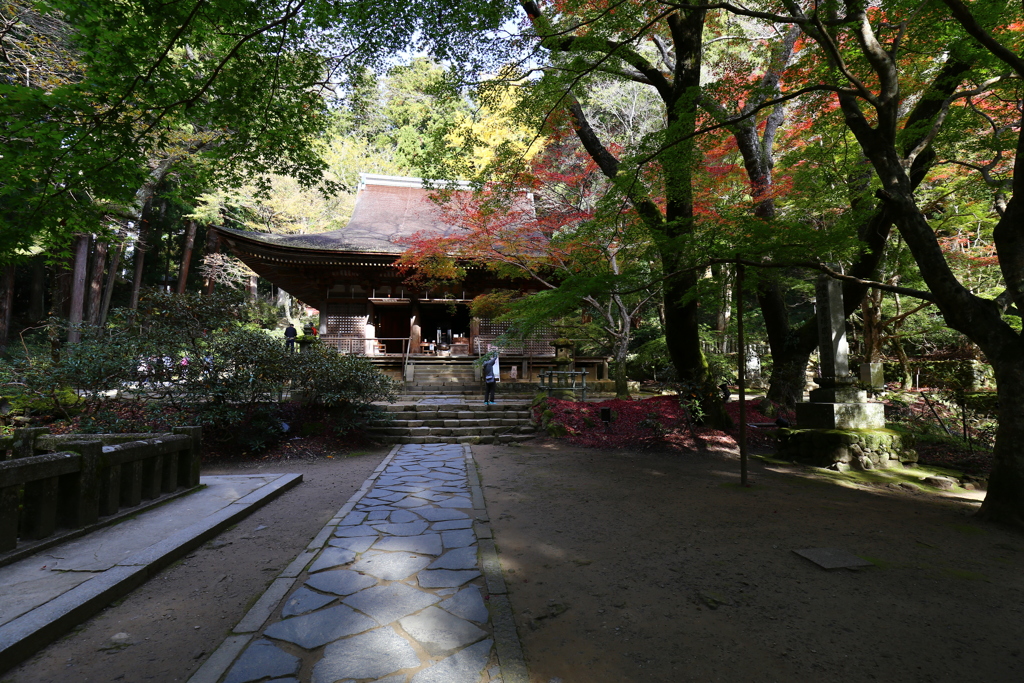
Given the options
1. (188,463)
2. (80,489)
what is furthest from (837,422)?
(80,489)

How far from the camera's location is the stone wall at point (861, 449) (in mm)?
6859

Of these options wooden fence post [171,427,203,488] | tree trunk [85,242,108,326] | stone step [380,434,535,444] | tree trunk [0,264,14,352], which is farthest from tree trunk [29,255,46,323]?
wooden fence post [171,427,203,488]

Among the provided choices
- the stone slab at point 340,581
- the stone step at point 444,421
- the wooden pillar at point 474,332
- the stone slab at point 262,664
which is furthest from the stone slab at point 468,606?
the wooden pillar at point 474,332

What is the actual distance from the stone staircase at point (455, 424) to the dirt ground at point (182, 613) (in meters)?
4.35

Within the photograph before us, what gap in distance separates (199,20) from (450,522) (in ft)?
19.0

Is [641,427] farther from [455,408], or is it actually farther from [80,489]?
[80,489]

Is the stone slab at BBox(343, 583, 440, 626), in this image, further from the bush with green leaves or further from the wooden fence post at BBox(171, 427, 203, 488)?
the bush with green leaves

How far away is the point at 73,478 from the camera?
3.51 metres

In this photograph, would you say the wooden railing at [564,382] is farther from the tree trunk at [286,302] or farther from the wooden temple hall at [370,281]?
the tree trunk at [286,302]

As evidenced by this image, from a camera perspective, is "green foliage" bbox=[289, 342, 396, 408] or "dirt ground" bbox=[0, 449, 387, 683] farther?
"green foliage" bbox=[289, 342, 396, 408]

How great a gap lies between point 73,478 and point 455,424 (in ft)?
21.3

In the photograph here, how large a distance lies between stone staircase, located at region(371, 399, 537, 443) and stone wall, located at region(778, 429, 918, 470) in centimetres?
495

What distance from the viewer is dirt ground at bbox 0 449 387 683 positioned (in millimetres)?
2164

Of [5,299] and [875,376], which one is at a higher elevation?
[5,299]
